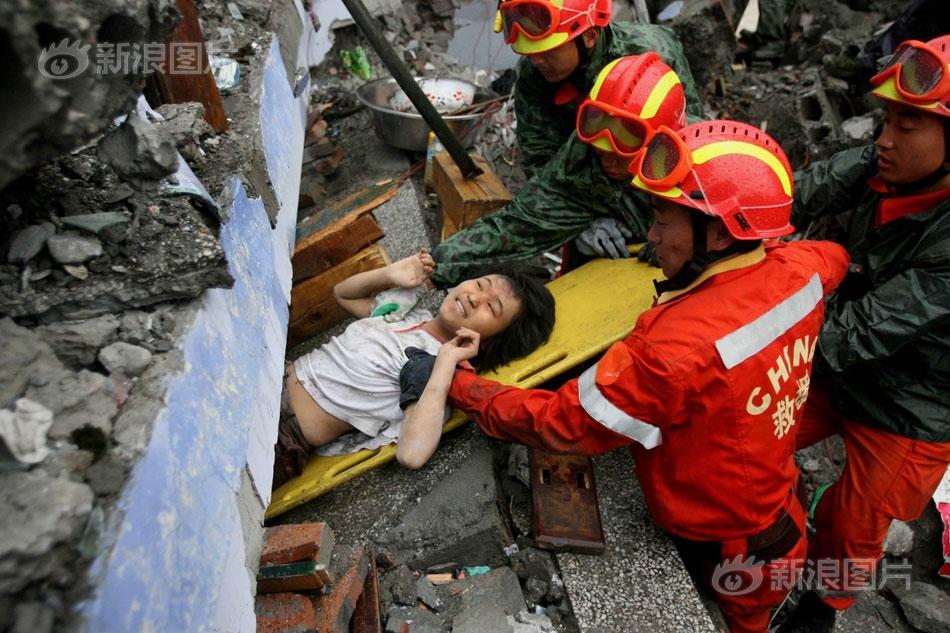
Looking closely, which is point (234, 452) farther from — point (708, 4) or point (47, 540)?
point (708, 4)

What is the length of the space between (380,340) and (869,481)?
232 centimetres

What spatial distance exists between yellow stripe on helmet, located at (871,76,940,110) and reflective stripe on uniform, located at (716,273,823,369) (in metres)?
0.81

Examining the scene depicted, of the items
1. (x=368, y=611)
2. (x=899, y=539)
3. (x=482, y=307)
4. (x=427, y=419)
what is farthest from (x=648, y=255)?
(x=368, y=611)

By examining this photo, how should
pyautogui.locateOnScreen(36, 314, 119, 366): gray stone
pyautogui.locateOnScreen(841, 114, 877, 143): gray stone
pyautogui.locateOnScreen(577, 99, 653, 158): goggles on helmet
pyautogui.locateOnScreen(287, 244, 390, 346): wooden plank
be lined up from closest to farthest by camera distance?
pyautogui.locateOnScreen(36, 314, 119, 366): gray stone
pyautogui.locateOnScreen(577, 99, 653, 158): goggles on helmet
pyautogui.locateOnScreen(287, 244, 390, 346): wooden plank
pyautogui.locateOnScreen(841, 114, 877, 143): gray stone

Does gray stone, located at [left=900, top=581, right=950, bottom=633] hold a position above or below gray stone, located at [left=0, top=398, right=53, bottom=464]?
below

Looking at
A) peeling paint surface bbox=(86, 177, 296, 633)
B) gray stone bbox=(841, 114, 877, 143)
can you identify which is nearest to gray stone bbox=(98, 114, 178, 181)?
peeling paint surface bbox=(86, 177, 296, 633)

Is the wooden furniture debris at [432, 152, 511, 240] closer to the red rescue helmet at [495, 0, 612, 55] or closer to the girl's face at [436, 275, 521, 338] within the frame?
the red rescue helmet at [495, 0, 612, 55]

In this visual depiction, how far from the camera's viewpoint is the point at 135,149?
1.52 metres

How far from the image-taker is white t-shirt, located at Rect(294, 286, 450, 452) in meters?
2.85

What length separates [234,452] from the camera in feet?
5.71

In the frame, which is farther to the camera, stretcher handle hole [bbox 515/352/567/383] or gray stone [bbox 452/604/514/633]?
stretcher handle hole [bbox 515/352/567/383]

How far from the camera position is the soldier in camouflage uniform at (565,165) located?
3.21 metres

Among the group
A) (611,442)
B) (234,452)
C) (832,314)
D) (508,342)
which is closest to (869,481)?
(832,314)

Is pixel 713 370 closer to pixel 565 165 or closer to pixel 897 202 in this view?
pixel 897 202
